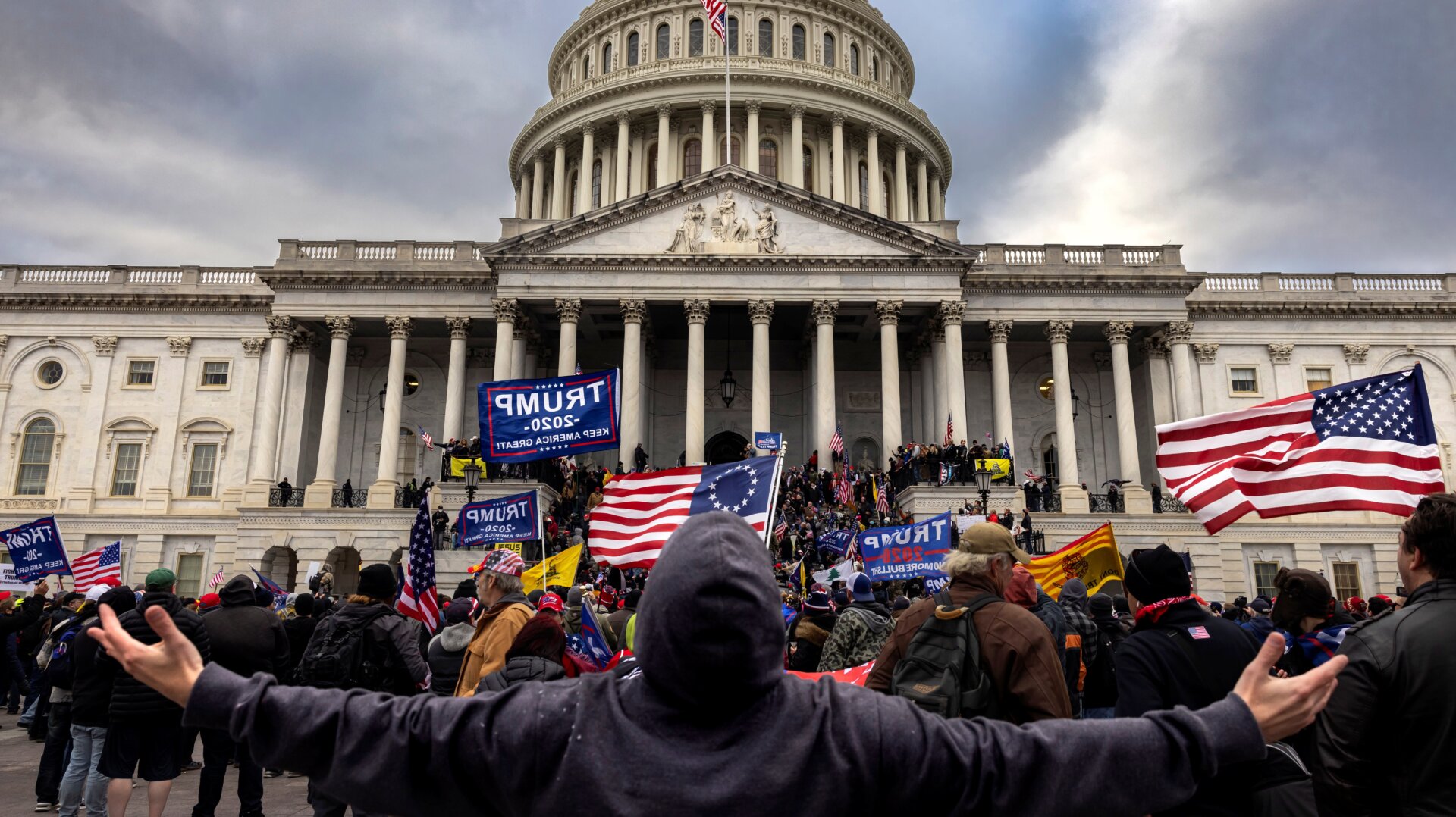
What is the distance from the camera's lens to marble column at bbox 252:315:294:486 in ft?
126

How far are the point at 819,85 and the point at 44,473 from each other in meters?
42.0

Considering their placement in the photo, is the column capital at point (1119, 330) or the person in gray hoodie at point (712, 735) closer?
the person in gray hoodie at point (712, 735)

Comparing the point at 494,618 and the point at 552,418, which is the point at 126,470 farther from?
the point at 494,618

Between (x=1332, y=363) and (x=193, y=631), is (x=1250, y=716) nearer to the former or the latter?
(x=193, y=631)

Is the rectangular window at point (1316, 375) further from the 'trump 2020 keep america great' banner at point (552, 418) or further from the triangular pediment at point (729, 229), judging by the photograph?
the 'trump 2020 keep america great' banner at point (552, 418)

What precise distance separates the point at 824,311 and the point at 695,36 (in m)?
28.9

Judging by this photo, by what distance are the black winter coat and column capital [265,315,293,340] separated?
112ft

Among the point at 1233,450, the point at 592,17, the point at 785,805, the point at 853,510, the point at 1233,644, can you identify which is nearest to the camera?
the point at 785,805

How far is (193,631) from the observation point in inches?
298

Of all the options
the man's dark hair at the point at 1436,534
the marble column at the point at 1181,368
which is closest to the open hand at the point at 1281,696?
the man's dark hair at the point at 1436,534

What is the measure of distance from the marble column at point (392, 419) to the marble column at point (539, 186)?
65.9 feet

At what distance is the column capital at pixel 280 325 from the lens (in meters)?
39.5

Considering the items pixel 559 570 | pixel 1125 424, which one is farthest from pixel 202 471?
pixel 1125 424

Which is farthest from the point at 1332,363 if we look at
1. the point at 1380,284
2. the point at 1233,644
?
the point at 1233,644
